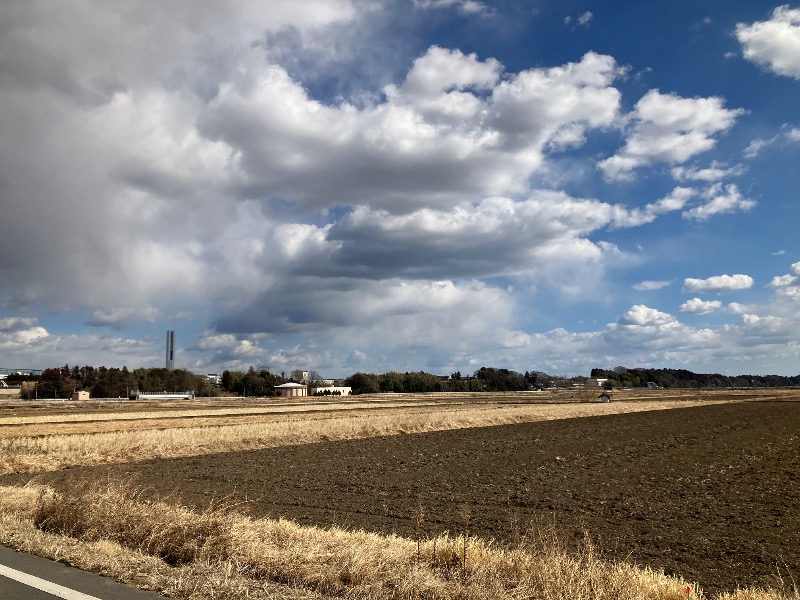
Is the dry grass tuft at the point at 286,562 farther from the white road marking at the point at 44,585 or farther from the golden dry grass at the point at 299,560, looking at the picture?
the white road marking at the point at 44,585

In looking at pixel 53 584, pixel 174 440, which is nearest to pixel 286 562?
pixel 53 584

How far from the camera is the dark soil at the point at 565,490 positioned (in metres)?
13.3

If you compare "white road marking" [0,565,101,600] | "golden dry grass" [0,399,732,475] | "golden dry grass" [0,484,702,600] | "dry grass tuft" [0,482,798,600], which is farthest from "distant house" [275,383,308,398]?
"white road marking" [0,565,101,600]

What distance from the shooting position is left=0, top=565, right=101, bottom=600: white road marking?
7316 mm

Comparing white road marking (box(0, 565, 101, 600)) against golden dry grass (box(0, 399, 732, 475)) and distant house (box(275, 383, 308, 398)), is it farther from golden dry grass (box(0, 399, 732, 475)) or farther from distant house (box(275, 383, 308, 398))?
distant house (box(275, 383, 308, 398))

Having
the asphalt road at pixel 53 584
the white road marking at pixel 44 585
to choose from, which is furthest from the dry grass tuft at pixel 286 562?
the white road marking at pixel 44 585

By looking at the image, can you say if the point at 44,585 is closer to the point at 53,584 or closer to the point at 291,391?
the point at 53,584

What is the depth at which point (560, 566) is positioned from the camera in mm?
7801

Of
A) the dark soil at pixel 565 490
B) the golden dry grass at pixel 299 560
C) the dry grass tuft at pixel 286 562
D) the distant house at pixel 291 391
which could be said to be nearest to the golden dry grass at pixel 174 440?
the dark soil at pixel 565 490

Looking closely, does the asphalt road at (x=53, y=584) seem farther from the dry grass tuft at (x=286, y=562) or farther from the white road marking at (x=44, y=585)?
the dry grass tuft at (x=286, y=562)

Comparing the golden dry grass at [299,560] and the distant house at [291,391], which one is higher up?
the golden dry grass at [299,560]

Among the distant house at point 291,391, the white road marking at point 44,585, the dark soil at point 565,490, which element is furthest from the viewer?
the distant house at point 291,391

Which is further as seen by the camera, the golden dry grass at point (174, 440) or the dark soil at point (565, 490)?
the golden dry grass at point (174, 440)

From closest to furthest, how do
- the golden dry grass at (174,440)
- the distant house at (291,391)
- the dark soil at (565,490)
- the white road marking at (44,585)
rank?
the white road marking at (44,585)
the dark soil at (565,490)
the golden dry grass at (174,440)
the distant house at (291,391)
